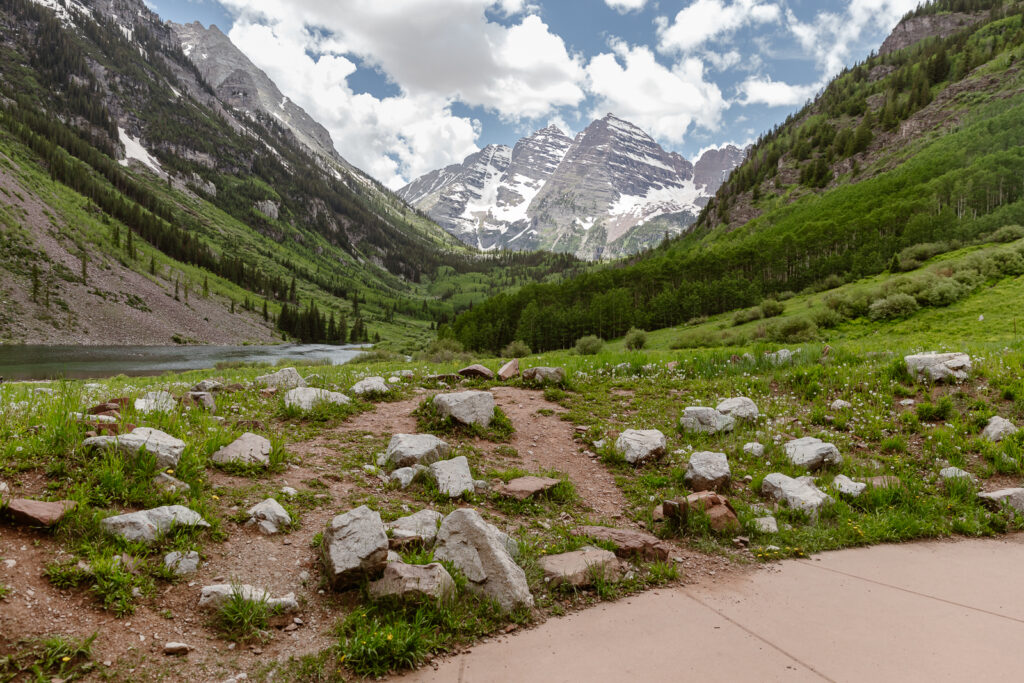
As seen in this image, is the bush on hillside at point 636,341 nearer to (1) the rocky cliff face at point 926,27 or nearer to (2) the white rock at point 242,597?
(2) the white rock at point 242,597

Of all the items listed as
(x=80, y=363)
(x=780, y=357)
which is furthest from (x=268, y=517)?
(x=80, y=363)

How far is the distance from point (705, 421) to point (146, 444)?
10817 millimetres

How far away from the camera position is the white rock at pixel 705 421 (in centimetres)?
1070

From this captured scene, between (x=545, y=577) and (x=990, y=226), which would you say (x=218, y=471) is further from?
(x=990, y=226)

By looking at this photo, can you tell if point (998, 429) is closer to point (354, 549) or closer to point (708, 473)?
point (708, 473)

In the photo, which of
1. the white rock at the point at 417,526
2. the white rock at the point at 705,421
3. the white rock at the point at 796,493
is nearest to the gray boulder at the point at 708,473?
the white rock at the point at 796,493

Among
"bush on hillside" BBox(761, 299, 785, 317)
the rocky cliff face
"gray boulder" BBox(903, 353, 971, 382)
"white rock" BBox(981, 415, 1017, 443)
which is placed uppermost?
the rocky cliff face

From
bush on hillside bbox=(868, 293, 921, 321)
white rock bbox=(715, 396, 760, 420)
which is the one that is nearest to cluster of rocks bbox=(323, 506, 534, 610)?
white rock bbox=(715, 396, 760, 420)

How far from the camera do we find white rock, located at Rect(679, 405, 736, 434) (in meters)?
10.7

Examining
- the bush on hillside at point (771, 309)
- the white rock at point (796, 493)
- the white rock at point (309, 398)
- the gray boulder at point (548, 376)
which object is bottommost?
the white rock at point (796, 493)

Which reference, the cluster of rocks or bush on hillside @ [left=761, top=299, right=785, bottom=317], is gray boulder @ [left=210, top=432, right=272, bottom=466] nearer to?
the cluster of rocks

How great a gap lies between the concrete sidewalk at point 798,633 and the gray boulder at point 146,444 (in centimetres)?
459

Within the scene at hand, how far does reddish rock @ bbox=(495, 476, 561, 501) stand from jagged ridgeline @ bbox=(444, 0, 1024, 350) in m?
63.7

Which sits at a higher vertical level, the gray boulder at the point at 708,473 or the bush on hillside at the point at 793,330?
the bush on hillside at the point at 793,330
